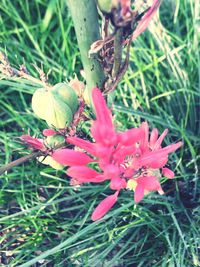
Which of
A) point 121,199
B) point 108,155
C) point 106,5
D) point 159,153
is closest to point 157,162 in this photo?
point 159,153

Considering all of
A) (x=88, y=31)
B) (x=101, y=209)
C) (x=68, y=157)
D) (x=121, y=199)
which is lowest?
(x=121, y=199)

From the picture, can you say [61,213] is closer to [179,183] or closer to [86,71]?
[179,183]

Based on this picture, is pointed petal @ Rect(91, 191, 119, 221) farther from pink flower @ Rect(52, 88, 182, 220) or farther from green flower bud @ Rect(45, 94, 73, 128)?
green flower bud @ Rect(45, 94, 73, 128)

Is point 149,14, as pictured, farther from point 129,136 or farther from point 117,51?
point 129,136

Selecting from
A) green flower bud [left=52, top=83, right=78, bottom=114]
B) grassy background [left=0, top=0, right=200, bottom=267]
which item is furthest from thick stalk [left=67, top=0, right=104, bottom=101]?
grassy background [left=0, top=0, right=200, bottom=267]

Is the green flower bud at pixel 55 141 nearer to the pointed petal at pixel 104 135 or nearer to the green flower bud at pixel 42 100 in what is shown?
the green flower bud at pixel 42 100
